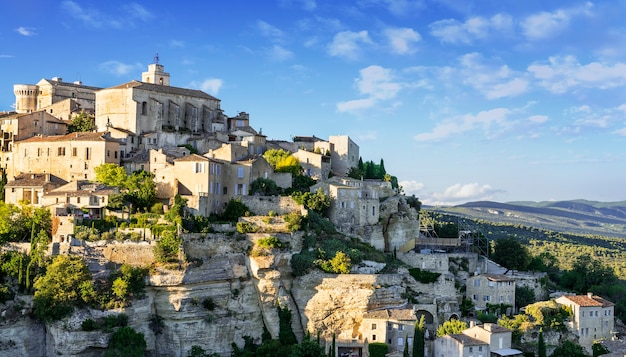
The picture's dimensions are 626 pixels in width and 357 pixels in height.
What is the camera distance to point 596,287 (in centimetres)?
6372

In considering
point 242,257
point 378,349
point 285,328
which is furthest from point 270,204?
point 378,349

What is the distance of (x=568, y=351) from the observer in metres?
48.5

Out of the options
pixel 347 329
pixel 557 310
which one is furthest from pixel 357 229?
pixel 557 310

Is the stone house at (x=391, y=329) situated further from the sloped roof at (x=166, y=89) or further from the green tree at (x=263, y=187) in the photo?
the sloped roof at (x=166, y=89)

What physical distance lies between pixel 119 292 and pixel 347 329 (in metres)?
14.7

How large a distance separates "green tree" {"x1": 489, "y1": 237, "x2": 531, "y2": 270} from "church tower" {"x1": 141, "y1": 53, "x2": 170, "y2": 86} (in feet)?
118

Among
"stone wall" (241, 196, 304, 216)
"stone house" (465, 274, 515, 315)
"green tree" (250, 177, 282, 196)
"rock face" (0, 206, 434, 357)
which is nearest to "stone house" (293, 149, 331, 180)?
"green tree" (250, 177, 282, 196)

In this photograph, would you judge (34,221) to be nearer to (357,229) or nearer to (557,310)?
(357,229)

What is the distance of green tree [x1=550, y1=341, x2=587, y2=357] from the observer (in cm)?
4856

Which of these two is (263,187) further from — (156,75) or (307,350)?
(156,75)

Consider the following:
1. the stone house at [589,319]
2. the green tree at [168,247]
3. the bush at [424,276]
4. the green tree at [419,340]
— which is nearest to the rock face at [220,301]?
the bush at [424,276]

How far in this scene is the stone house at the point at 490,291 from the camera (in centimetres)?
5322

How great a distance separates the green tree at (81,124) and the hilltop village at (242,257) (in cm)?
58

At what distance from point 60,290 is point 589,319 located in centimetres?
3581
